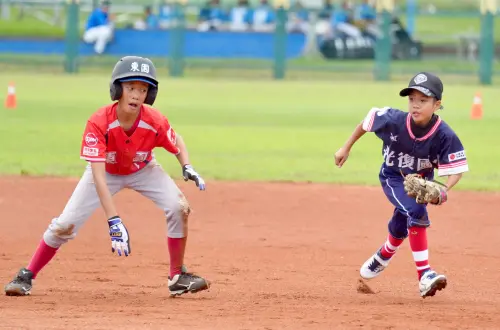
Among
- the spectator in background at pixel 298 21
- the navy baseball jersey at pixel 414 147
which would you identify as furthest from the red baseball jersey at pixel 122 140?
the spectator in background at pixel 298 21

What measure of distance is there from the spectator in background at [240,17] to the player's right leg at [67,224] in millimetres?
23957

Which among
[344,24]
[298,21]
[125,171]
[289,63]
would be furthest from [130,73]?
[344,24]

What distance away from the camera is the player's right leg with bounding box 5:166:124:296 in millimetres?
6625

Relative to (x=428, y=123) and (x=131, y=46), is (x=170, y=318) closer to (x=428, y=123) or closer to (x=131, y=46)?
(x=428, y=123)

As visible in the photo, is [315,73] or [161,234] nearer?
[161,234]

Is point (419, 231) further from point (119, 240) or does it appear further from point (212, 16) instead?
point (212, 16)

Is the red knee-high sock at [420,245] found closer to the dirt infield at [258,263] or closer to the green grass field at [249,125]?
the dirt infield at [258,263]

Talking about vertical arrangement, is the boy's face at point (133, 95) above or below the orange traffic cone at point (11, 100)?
above

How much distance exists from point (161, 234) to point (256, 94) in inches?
610

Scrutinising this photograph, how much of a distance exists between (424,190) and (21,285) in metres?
2.71

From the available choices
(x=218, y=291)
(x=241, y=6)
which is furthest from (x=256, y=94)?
(x=218, y=291)

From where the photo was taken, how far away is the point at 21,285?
22.1 ft

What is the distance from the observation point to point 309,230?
994cm

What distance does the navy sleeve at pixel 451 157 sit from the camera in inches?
264
